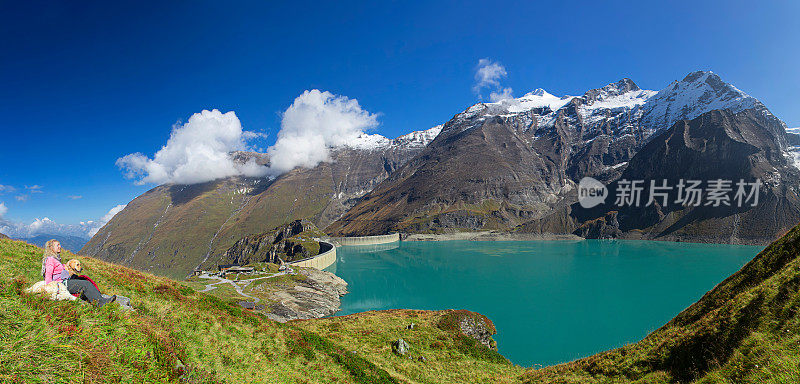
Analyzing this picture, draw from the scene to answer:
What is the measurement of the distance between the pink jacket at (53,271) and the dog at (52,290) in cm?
99

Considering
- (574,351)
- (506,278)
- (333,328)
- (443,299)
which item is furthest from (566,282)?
(333,328)

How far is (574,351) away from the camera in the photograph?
42719mm

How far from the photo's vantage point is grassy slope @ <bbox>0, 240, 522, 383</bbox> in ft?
18.9

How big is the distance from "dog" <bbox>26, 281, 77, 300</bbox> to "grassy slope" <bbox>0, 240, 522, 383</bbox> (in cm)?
28

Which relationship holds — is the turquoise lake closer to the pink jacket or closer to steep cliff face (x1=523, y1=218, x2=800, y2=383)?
steep cliff face (x1=523, y1=218, x2=800, y2=383)

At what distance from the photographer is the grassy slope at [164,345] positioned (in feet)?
18.9

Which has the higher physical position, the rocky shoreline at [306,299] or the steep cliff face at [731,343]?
the steep cliff face at [731,343]

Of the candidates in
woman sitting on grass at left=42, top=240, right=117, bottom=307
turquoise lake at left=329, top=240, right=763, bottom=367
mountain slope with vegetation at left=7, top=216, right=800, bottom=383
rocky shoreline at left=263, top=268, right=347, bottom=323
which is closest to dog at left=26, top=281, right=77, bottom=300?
mountain slope with vegetation at left=7, top=216, right=800, bottom=383

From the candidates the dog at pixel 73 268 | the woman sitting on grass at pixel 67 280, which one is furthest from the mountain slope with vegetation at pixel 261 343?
the dog at pixel 73 268

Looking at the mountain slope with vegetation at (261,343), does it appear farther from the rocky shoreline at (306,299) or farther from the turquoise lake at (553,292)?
the rocky shoreline at (306,299)

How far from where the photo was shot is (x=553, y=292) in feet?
257

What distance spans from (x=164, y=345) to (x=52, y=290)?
10.6 ft

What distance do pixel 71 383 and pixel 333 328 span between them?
3020 centimetres

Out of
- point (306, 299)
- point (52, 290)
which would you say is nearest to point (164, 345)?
point (52, 290)
